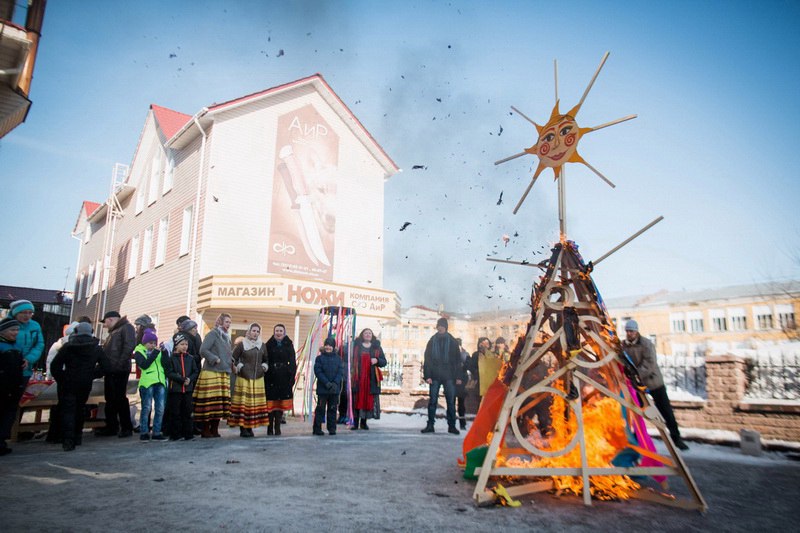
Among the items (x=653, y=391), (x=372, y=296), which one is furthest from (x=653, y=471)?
(x=372, y=296)

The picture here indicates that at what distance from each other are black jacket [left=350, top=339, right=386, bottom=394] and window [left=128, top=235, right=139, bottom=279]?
14.8 m

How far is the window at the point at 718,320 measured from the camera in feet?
138

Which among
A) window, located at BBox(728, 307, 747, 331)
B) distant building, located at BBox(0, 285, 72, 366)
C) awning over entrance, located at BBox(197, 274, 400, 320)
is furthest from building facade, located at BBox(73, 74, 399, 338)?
window, located at BBox(728, 307, 747, 331)

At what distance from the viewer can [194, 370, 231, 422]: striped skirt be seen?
780cm

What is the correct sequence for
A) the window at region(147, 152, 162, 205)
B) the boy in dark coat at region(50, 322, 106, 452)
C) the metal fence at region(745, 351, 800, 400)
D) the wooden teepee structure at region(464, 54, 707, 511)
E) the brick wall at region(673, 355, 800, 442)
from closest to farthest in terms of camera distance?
the wooden teepee structure at region(464, 54, 707, 511), the boy in dark coat at region(50, 322, 106, 452), the brick wall at region(673, 355, 800, 442), the metal fence at region(745, 351, 800, 400), the window at region(147, 152, 162, 205)

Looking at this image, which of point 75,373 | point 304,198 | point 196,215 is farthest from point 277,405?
point 304,198

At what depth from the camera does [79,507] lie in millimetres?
3830

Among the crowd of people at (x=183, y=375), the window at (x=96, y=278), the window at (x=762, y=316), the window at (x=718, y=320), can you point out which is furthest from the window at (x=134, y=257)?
the window at (x=762, y=316)

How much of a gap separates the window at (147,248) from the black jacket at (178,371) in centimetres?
1374

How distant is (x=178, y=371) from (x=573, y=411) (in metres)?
5.96

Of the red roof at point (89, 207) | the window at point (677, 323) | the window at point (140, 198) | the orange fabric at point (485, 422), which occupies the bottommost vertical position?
the orange fabric at point (485, 422)

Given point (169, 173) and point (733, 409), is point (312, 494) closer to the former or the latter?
point (733, 409)

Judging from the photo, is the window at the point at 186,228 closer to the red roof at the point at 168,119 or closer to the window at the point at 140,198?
the red roof at the point at 168,119

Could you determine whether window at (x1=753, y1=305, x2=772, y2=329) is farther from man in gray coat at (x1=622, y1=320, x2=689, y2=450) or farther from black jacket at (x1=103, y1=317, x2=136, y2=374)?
black jacket at (x1=103, y1=317, x2=136, y2=374)
